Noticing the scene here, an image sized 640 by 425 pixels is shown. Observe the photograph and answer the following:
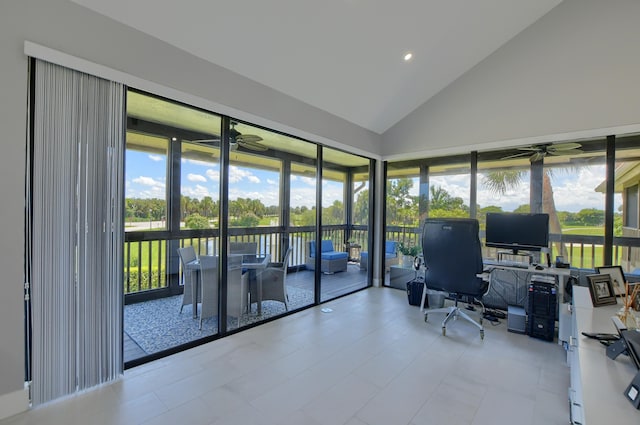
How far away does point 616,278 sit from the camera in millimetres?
2443

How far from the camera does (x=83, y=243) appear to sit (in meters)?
2.09

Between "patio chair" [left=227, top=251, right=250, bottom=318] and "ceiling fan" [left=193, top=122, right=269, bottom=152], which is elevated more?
"ceiling fan" [left=193, top=122, right=269, bottom=152]

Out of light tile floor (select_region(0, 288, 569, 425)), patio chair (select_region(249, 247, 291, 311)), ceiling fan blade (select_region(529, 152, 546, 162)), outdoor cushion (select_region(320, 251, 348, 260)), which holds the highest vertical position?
ceiling fan blade (select_region(529, 152, 546, 162))

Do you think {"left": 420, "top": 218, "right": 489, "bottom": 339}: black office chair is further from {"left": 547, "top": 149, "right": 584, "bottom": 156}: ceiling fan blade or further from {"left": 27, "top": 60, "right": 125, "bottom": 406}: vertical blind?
{"left": 27, "top": 60, "right": 125, "bottom": 406}: vertical blind

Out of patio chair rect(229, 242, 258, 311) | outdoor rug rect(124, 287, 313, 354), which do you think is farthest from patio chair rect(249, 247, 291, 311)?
outdoor rug rect(124, 287, 313, 354)

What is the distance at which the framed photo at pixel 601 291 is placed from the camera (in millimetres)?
2143

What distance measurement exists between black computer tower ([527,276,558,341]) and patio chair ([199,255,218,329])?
3461 mm

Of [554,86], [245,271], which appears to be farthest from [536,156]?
[245,271]

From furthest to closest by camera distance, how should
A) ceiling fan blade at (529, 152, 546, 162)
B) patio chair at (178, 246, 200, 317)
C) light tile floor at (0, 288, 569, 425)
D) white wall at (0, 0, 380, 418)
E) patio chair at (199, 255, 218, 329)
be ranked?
1. ceiling fan blade at (529, 152, 546, 162)
2. patio chair at (199, 255, 218, 329)
3. patio chair at (178, 246, 200, 317)
4. light tile floor at (0, 288, 569, 425)
5. white wall at (0, 0, 380, 418)

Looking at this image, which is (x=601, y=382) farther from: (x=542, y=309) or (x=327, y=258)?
(x=327, y=258)

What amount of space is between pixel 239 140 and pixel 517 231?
3.55 metres

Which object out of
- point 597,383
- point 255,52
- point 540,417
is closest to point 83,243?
point 255,52

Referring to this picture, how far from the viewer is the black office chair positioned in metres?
3.12


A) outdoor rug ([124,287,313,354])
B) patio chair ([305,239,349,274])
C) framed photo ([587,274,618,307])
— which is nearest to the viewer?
framed photo ([587,274,618,307])
